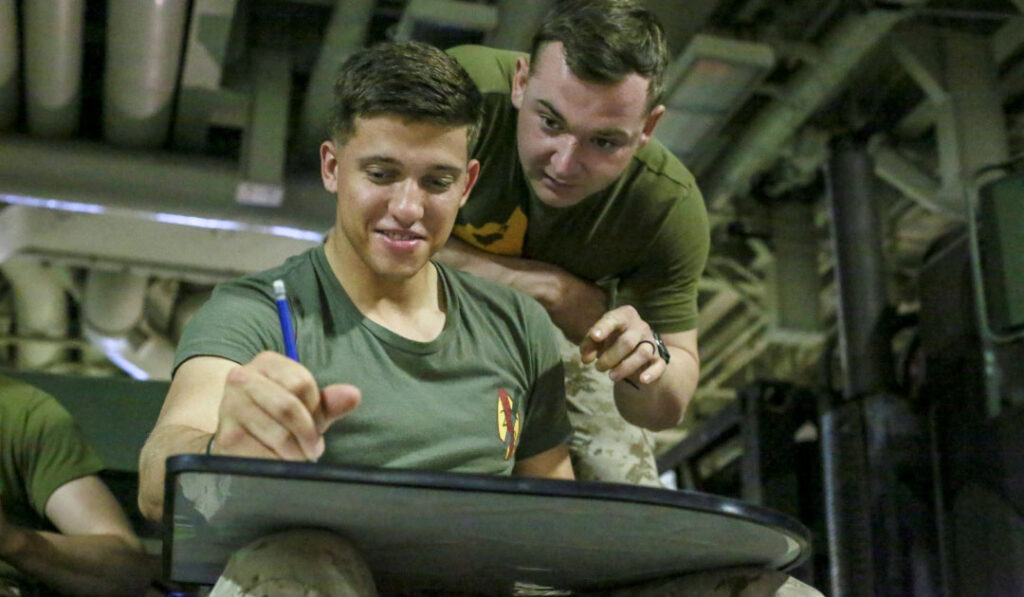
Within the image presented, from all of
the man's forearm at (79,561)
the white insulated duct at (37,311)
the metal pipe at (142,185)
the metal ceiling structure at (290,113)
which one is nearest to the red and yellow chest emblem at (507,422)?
the man's forearm at (79,561)

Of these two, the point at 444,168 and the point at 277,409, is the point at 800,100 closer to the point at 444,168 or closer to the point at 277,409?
the point at 444,168

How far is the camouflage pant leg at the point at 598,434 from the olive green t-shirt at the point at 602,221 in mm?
143

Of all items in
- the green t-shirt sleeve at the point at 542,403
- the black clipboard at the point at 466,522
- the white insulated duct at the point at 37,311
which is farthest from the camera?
the white insulated duct at the point at 37,311

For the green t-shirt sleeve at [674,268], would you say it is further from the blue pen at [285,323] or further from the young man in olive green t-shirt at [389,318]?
the blue pen at [285,323]

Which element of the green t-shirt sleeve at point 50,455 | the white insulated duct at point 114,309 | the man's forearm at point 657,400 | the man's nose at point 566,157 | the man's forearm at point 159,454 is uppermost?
the white insulated duct at point 114,309

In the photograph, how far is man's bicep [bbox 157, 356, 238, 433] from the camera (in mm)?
926

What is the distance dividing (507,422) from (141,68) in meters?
2.03

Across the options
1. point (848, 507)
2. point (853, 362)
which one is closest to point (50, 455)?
point (848, 507)

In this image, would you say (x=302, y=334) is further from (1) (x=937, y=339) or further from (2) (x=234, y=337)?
(1) (x=937, y=339)

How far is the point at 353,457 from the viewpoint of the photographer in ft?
3.21

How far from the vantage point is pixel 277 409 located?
0.75 metres

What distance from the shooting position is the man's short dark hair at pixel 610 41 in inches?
53.7

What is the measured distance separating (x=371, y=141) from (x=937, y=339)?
2.30m

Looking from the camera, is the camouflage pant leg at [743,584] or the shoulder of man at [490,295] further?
the shoulder of man at [490,295]
